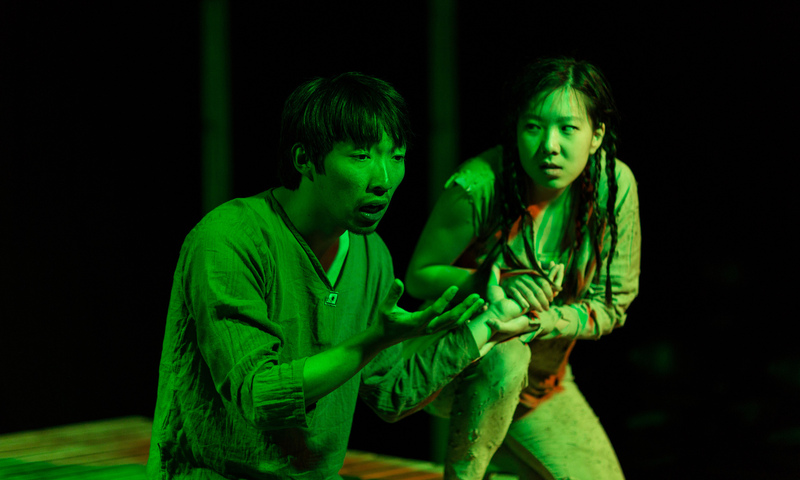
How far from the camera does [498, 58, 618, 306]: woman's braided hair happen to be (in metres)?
2.51

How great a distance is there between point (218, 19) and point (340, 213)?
272cm

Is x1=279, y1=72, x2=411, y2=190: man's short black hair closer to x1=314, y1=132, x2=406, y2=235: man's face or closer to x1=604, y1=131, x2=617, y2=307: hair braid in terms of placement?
x1=314, y1=132, x2=406, y2=235: man's face

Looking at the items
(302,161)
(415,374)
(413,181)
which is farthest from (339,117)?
(413,181)

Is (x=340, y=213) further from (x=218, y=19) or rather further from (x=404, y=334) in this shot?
(x=218, y=19)

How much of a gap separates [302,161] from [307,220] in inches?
5.1

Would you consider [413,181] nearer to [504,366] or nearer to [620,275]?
[620,275]

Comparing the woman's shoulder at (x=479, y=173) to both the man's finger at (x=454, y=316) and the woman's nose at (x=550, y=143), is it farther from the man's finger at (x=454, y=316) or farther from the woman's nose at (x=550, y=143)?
the man's finger at (x=454, y=316)

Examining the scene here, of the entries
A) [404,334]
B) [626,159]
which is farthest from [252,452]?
[626,159]

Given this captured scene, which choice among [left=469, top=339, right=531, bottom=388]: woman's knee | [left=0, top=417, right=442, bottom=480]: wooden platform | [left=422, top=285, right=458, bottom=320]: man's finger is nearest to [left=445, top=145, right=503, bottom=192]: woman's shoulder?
[left=469, top=339, right=531, bottom=388]: woman's knee

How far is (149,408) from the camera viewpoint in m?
4.42

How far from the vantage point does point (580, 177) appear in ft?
8.59

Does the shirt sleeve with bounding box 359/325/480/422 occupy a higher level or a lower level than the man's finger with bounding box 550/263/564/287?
lower

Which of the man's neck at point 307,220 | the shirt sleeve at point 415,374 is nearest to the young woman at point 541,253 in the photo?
the shirt sleeve at point 415,374

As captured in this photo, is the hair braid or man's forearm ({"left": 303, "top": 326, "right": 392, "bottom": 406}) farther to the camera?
the hair braid
